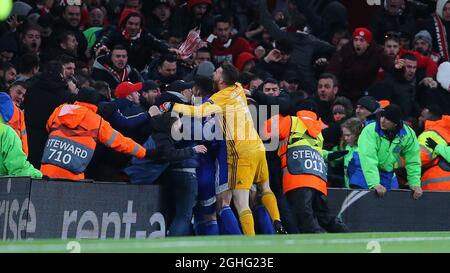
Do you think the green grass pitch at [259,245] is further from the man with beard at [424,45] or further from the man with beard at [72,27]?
the man with beard at [424,45]

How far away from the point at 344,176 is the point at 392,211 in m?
0.91

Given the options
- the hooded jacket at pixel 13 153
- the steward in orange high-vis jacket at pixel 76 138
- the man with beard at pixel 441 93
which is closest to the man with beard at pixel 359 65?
the man with beard at pixel 441 93

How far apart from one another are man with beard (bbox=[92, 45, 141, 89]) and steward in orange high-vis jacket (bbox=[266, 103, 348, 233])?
2.68 meters

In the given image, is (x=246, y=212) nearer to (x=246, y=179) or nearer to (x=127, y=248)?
(x=246, y=179)

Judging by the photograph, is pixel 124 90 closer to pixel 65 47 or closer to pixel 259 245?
pixel 65 47

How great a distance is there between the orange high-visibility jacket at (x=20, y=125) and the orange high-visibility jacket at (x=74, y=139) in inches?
16.7

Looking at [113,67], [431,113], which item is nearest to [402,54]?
[431,113]

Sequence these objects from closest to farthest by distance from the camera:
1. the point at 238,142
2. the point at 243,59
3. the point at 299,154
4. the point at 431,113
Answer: the point at 238,142 → the point at 299,154 → the point at 431,113 → the point at 243,59

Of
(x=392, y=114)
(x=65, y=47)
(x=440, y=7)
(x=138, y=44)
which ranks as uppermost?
(x=440, y=7)

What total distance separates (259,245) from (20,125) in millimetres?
3946

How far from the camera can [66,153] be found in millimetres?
13609
